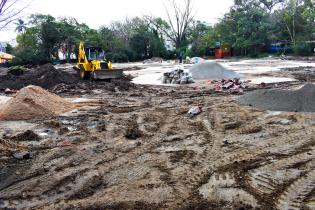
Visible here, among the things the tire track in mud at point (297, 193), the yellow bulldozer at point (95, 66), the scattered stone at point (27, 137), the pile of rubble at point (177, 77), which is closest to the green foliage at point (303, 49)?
the pile of rubble at point (177, 77)

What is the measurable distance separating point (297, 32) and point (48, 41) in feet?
103

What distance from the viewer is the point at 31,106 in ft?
36.4

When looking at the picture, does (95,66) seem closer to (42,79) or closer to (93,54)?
(93,54)

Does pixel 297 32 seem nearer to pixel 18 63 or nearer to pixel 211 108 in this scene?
pixel 18 63

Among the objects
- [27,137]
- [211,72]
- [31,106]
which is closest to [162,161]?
[27,137]

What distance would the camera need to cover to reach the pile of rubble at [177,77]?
66.9ft

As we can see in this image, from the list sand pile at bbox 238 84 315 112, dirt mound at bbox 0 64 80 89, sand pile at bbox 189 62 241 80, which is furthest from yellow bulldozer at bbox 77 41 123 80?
sand pile at bbox 238 84 315 112

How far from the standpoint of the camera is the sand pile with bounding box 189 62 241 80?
72.0 feet

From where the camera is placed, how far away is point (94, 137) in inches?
322

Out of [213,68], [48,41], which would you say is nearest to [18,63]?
[48,41]

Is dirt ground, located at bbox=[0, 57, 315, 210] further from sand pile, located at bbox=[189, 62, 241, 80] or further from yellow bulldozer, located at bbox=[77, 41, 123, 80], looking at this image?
sand pile, located at bbox=[189, 62, 241, 80]

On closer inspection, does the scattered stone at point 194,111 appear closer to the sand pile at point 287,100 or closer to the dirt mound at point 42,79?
the sand pile at point 287,100

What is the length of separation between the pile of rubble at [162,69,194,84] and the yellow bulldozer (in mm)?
2589

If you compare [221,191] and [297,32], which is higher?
[297,32]
